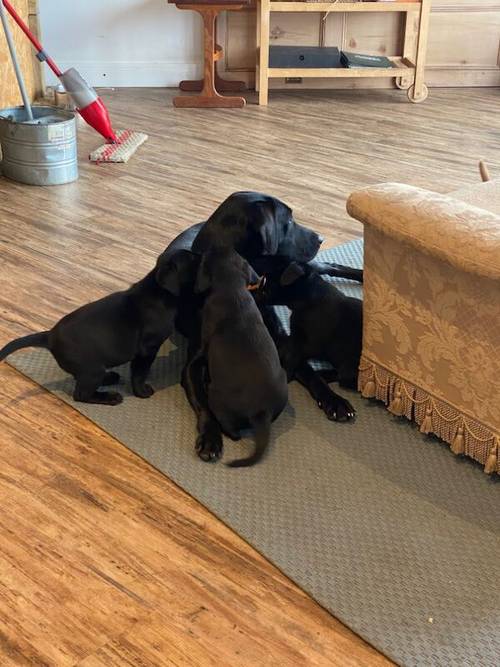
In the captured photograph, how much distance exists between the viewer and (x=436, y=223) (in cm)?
172

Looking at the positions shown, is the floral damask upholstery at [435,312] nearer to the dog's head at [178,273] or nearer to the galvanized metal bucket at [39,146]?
the dog's head at [178,273]

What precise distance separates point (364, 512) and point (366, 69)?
12.9 ft

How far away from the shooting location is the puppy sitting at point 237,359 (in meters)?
1.87

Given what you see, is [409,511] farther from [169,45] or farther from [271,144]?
[169,45]

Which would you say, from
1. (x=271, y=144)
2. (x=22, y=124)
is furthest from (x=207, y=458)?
(x=271, y=144)

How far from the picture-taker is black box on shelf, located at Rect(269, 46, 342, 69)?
5.09 metres

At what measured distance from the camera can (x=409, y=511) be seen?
1.80m

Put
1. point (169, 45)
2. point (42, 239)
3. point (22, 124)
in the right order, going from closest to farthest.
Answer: point (42, 239)
point (22, 124)
point (169, 45)

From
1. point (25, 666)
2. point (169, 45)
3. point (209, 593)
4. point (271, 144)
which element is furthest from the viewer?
point (169, 45)

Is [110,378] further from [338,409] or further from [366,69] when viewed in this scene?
[366,69]

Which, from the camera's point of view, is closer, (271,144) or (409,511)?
(409,511)

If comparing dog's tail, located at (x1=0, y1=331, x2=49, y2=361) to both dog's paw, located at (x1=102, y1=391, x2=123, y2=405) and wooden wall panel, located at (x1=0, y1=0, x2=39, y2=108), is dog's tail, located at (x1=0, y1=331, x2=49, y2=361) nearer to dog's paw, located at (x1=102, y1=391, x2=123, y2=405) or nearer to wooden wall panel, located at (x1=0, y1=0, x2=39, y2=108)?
dog's paw, located at (x1=102, y1=391, x2=123, y2=405)

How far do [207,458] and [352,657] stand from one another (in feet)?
2.03

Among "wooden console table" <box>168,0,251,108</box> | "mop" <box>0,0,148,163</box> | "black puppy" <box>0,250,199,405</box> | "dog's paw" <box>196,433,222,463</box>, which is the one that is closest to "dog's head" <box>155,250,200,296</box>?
"black puppy" <box>0,250,199,405</box>
